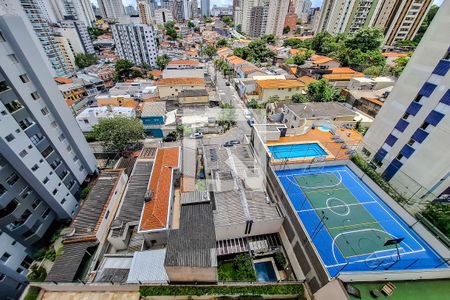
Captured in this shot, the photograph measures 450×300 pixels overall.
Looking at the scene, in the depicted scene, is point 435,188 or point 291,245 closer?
point 291,245

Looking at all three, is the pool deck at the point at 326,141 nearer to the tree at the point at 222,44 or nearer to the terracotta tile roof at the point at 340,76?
the terracotta tile roof at the point at 340,76

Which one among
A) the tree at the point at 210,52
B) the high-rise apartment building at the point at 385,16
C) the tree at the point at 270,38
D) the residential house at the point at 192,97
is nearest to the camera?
the residential house at the point at 192,97

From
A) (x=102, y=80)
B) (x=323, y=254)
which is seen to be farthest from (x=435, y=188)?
(x=102, y=80)

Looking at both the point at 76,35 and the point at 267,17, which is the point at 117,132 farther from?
the point at 267,17

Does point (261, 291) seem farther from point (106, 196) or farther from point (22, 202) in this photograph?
point (22, 202)

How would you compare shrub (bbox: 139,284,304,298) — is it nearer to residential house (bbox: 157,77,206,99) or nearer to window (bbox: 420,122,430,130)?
window (bbox: 420,122,430,130)

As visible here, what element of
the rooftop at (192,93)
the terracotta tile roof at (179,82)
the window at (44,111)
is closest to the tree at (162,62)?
the terracotta tile roof at (179,82)

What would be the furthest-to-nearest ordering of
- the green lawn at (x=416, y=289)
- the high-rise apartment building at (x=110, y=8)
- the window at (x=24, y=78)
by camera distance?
the high-rise apartment building at (x=110, y=8), the window at (x=24, y=78), the green lawn at (x=416, y=289)
